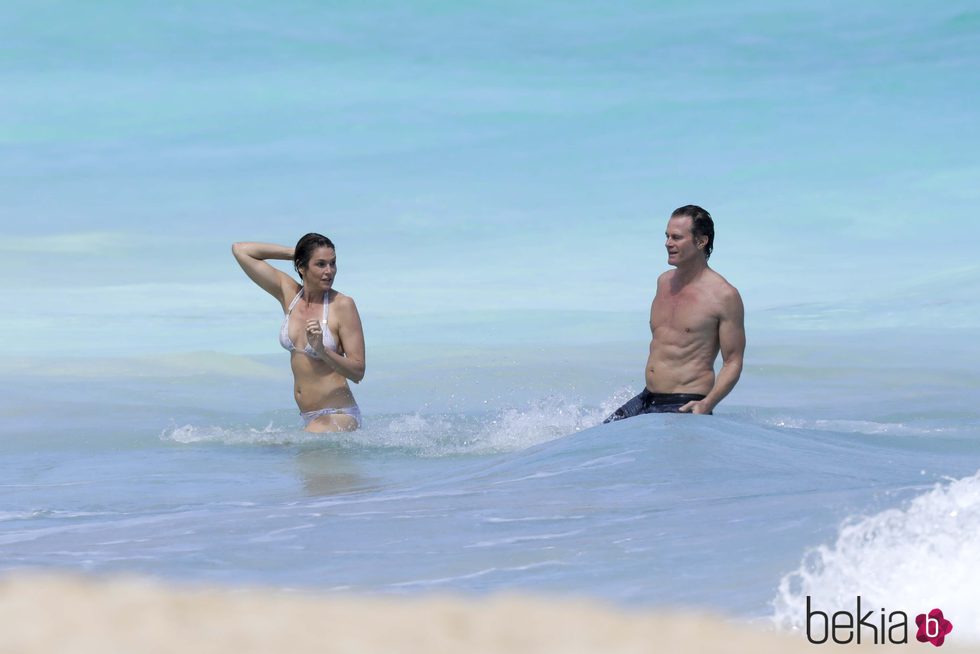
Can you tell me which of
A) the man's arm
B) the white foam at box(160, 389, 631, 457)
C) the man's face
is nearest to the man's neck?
the man's face

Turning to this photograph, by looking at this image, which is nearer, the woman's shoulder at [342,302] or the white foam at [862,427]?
the woman's shoulder at [342,302]

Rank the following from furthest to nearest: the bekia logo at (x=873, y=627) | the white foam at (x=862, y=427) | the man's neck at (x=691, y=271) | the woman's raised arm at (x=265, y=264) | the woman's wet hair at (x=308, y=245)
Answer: the white foam at (x=862, y=427)
the woman's raised arm at (x=265, y=264)
the woman's wet hair at (x=308, y=245)
the man's neck at (x=691, y=271)
the bekia logo at (x=873, y=627)

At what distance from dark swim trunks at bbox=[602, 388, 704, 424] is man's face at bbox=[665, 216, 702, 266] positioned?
1.05 metres

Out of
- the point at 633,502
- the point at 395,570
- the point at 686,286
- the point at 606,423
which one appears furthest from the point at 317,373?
the point at 395,570

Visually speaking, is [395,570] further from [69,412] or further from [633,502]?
[69,412]

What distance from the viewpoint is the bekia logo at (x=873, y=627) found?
433 centimetres

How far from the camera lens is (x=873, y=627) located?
4.46m

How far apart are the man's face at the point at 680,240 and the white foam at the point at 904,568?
11.9 feet

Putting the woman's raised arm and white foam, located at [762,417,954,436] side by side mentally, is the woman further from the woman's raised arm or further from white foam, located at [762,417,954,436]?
white foam, located at [762,417,954,436]

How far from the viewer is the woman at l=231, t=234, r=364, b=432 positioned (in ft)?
33.8

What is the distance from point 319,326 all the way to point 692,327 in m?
2.88

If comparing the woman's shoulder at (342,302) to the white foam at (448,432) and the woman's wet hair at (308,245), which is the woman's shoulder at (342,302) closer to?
the woman's wet hair at (308,245)

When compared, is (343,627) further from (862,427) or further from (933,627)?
(862,427)

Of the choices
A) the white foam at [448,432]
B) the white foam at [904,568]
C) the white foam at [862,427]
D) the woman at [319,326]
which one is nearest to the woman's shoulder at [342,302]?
the woman at [319,326]
